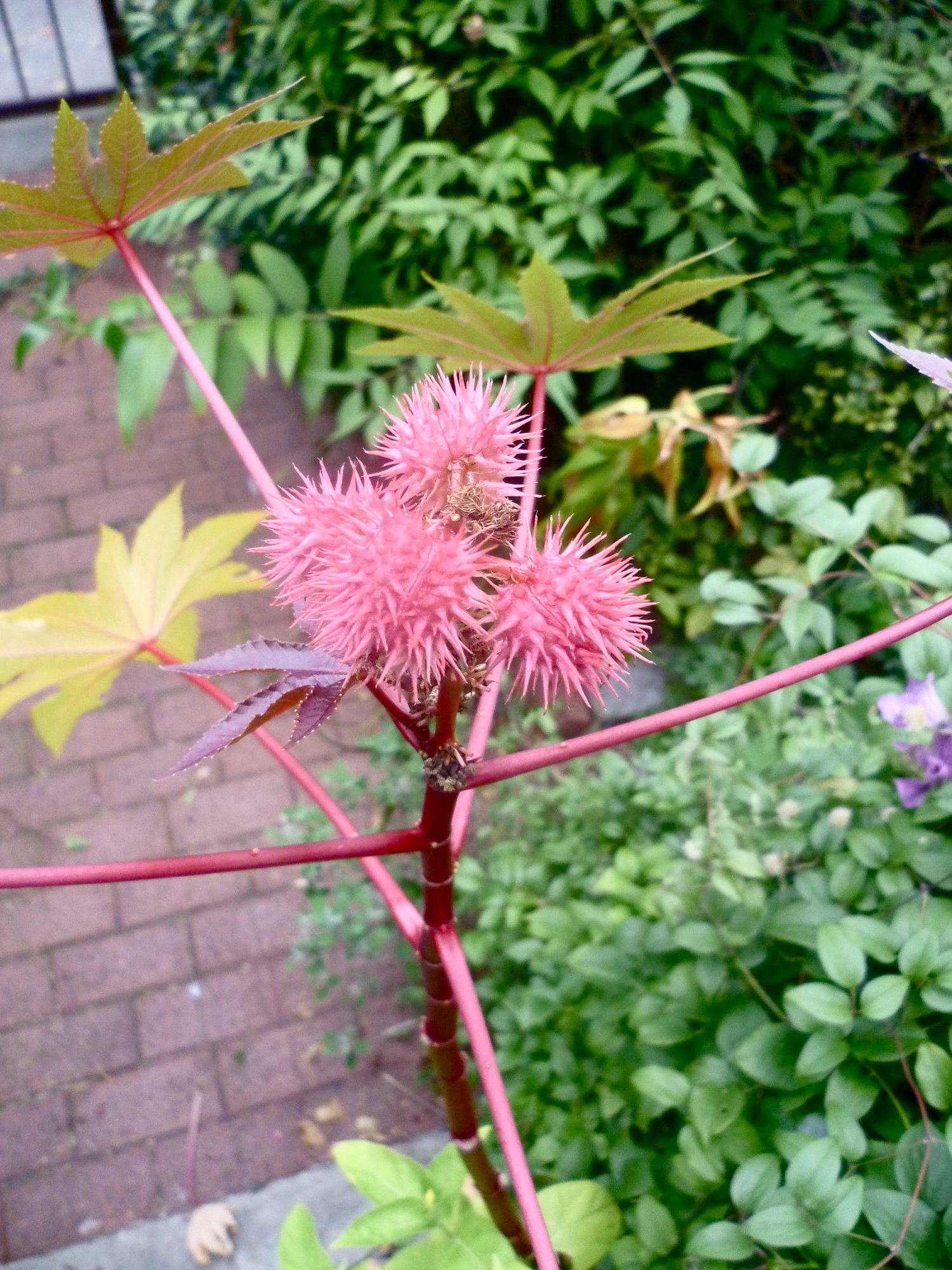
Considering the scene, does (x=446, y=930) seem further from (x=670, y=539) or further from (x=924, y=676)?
(x=670, y=539)

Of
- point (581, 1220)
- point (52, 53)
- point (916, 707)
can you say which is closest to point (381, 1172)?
point (581, 1220)

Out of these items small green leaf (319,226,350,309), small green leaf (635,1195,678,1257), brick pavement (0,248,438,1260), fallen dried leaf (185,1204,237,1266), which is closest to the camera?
small green leaf (635,1195,678,1257)

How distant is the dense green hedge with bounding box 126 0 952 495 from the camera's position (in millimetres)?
1932

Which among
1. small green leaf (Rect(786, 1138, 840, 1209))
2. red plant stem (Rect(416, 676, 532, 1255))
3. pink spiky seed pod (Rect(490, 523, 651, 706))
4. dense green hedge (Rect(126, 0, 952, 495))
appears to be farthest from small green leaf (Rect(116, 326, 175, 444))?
small green leaf (Rect(786, 1138, 840, 1209))

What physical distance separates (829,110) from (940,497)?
0.86 metres

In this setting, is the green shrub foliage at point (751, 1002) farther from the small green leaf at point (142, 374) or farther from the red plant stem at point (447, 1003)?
the small green leaf at point (142, 374)

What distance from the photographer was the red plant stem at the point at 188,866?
0.58 m

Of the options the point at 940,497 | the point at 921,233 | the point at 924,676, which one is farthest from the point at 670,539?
the point at 924,676

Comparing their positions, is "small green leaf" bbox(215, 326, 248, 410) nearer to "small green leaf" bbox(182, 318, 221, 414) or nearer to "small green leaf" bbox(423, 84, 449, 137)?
"small green leaf" bbox(182, 318, 221, 414)

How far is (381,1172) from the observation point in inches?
41.2

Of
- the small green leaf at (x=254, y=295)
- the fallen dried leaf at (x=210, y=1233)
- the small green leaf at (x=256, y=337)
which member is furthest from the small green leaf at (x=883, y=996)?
the small green leaf at (x=254, y=295)

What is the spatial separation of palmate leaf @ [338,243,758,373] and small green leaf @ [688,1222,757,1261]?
0.79 m

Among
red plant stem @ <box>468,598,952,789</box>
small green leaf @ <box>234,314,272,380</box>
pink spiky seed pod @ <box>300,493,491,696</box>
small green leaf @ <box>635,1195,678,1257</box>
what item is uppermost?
pink spiky seed pod @ <box>300,493,491,696</box>

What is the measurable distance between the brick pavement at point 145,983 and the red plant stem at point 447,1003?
1.07 m
